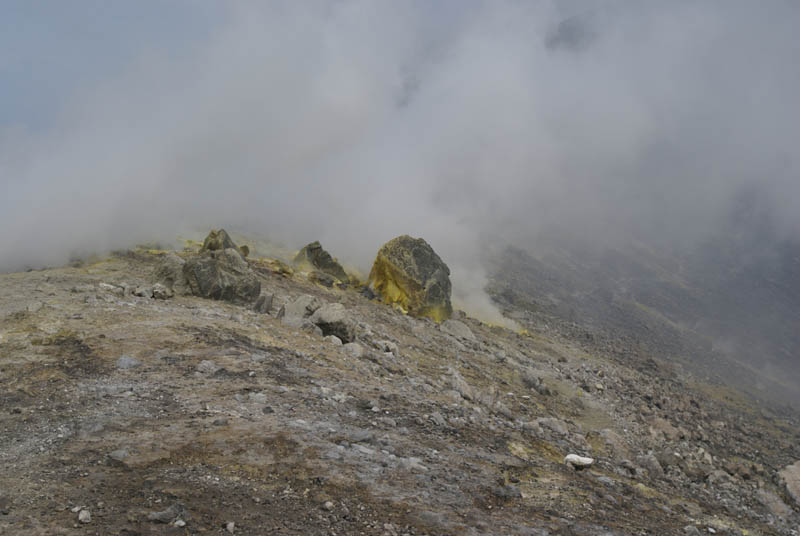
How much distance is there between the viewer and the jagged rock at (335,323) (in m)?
13.8

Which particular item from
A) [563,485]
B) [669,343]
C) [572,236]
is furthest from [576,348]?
[572,236]

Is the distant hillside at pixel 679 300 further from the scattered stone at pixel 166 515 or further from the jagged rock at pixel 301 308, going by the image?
the scattered stone at pixel 166 515

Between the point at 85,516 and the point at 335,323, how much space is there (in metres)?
9.17

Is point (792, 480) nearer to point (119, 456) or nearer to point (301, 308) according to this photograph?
point (301, 308)

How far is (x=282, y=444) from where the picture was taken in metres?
6.79

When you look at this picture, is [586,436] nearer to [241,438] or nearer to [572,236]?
[241,438]

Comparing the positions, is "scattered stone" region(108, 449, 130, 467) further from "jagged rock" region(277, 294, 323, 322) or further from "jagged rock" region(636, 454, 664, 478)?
"jagged rock" region(636, 454, 664, 478)

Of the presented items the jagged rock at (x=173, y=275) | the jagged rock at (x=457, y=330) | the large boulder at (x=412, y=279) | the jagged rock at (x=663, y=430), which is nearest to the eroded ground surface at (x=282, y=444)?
the jagged rock at (x=663, y=430)

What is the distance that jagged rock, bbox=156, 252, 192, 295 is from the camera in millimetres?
16938

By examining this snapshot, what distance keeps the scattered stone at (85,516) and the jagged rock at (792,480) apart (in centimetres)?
1780

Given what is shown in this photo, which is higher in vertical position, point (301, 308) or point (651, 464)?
point (301, 308)

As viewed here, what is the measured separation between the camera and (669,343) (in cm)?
4856

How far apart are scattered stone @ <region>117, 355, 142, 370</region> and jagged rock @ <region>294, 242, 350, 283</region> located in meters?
23.3

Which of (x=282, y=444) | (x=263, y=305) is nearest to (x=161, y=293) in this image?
(x=263, y=305)
